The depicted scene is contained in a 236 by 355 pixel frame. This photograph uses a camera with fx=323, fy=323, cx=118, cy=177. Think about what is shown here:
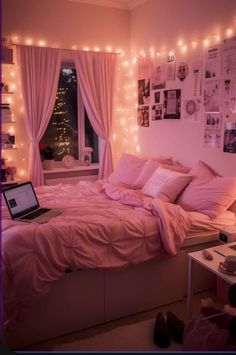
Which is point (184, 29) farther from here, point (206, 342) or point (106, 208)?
point (206, 342)

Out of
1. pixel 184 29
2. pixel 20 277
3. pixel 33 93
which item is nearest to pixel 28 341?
pixel 20 277

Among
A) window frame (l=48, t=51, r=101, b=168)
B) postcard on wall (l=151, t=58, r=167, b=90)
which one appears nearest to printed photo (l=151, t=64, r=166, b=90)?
postcard on wall (l=151, t=58, r=167, b=90)

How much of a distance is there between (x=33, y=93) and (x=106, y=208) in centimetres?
180

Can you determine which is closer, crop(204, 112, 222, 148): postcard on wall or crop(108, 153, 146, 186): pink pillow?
crop(204, 112, 222, 148): postcard on wall

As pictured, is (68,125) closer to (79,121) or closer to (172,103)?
(79,121)

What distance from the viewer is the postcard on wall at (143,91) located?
3812mm

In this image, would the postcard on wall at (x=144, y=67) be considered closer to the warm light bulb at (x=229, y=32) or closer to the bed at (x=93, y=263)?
the warm light bulb at (x=229, y=32)

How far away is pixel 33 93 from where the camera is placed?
3.68 meters

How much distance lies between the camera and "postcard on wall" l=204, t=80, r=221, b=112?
2773mm

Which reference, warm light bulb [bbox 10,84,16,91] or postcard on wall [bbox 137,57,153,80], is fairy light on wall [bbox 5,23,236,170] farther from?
warm light bulb [bbox 10,84,16,91]

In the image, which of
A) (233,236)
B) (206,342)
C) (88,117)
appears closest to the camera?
(206,342)

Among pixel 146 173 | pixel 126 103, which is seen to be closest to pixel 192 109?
pixel 146 173

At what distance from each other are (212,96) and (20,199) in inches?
72.4

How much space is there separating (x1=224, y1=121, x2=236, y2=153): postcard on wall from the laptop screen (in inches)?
65.4
